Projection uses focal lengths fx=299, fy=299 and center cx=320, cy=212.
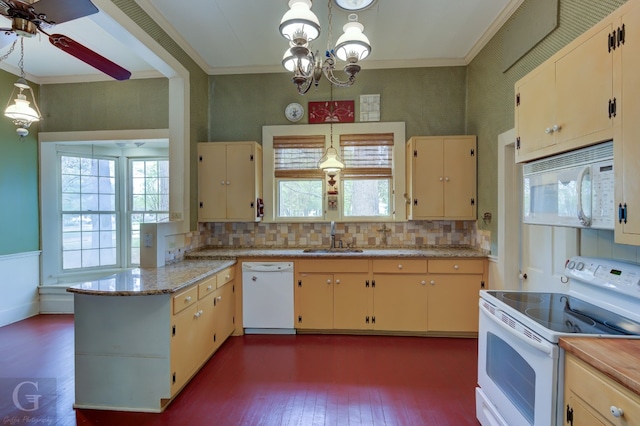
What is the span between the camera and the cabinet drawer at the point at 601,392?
3.24 ft

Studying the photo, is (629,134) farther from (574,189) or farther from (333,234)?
(333,234)

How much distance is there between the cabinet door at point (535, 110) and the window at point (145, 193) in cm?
462

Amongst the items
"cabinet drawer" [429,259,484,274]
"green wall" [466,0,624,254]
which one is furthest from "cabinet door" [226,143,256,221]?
"green wall" [466,0,624,254]

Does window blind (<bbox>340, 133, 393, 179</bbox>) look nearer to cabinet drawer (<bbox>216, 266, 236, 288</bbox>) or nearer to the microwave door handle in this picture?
cabinet drawer (<bbox>216, 266, 236, 288</bbox>)

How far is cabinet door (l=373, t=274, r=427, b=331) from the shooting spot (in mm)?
3244

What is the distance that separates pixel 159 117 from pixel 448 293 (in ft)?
13.6

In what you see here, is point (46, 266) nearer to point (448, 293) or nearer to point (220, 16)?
point (220, 16)

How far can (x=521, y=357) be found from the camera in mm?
1519

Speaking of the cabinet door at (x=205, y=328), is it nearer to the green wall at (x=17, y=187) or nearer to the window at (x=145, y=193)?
the window at (x=145, y=193)

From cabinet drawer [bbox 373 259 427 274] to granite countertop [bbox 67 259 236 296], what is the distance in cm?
161

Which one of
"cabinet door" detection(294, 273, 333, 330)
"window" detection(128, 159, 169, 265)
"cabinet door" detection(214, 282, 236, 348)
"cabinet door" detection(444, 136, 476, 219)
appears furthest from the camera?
"window" detection(128, 159, 169, 265)

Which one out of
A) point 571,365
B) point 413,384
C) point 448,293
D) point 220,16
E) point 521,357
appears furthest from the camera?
point 448,293

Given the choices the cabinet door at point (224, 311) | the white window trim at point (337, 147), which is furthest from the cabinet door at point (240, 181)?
the cabinet door at point (224, 311)

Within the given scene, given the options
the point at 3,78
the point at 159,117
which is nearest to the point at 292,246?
the point at 159,117
